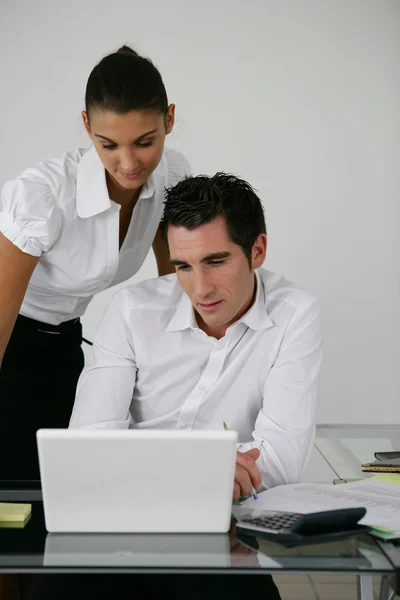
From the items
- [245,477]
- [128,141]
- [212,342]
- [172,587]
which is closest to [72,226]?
[128,141]

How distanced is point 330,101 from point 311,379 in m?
2.77

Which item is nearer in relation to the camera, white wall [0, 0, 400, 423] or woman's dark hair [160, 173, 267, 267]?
woman's dark hair [160, 173, 267, 267]

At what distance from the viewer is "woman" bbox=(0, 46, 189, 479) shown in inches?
71.4

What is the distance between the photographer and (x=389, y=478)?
1.64 metres

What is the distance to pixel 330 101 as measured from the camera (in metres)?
4.26

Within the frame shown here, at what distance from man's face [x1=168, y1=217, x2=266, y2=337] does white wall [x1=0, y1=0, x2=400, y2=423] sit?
243 centimetres

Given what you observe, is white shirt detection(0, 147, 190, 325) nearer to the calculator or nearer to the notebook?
the notebook

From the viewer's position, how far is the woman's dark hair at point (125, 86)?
1.77 metres

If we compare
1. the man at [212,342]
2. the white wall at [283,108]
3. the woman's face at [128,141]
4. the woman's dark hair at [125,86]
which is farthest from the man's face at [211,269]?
the white wall at [283,108]

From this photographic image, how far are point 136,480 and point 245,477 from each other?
35cm

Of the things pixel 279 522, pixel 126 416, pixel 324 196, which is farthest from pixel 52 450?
pixel 324 196

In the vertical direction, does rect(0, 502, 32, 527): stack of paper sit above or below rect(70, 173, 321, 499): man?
below

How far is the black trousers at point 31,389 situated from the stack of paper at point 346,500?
0.87 meters

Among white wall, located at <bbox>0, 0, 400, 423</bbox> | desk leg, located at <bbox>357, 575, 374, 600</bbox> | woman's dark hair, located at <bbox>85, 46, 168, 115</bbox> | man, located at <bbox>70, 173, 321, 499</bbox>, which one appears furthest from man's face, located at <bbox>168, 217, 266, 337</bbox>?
white wall, located at <bbox>0, 0, 400, 423</bbox>
